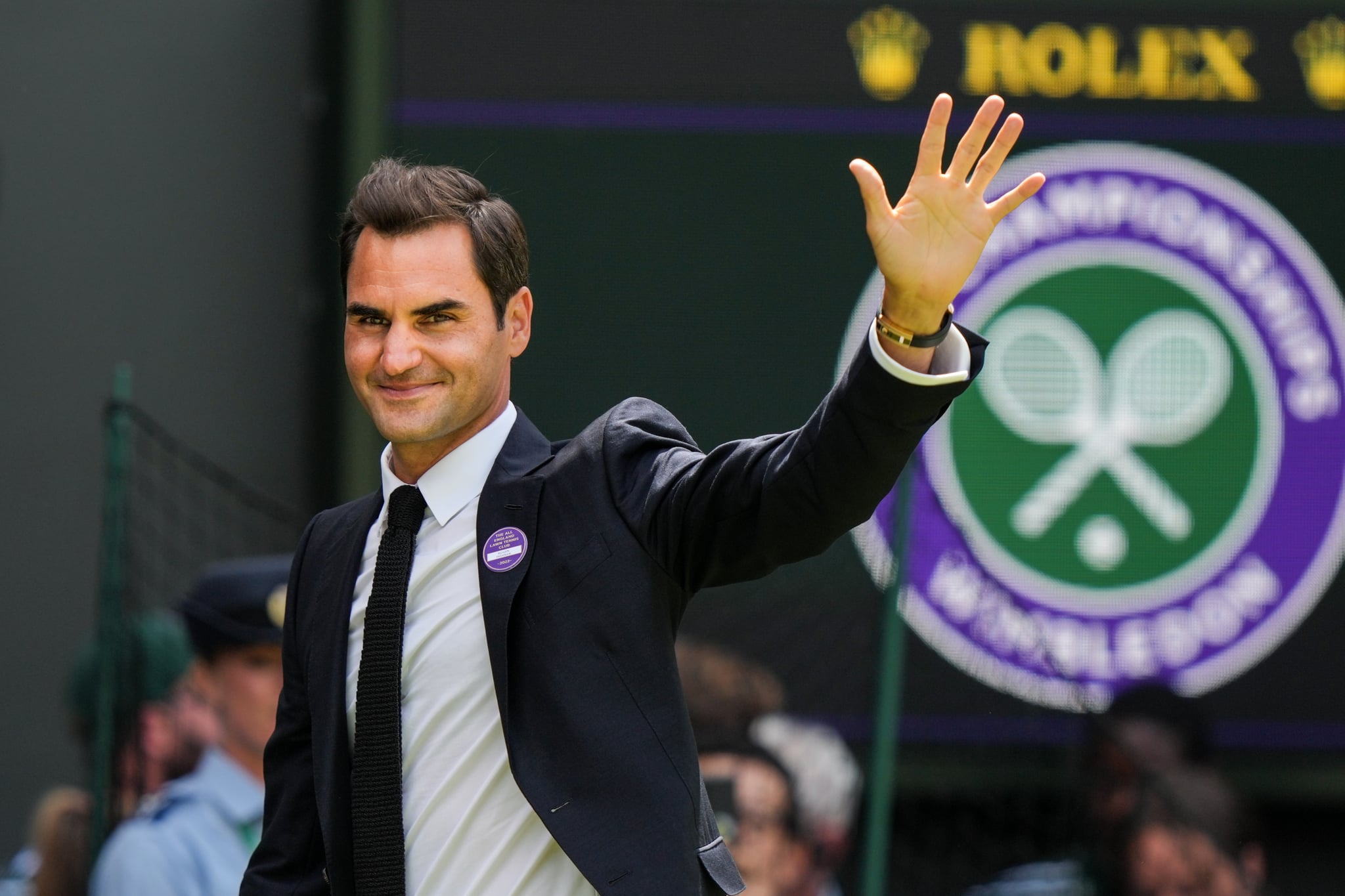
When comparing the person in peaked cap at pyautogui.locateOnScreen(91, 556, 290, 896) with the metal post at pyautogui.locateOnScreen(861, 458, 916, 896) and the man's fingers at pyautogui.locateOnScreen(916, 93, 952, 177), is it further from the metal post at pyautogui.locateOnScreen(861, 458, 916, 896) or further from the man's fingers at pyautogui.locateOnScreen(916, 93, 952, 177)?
the man's fingers at pyautogui.locateOnScreen(916, 93, 952, 177)

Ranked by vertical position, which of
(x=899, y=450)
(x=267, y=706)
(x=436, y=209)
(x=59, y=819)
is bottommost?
(x=59, y=819)

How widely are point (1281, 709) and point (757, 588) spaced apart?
1367 millimetres

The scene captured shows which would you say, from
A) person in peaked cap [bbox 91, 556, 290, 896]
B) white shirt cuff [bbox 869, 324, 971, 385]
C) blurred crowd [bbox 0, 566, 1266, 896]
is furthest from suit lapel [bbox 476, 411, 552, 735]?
person in peaked cap [bbox 91, 556, 290, 896]

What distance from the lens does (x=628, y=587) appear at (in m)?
1.81

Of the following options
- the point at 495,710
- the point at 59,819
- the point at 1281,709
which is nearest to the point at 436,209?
the point at 495,710

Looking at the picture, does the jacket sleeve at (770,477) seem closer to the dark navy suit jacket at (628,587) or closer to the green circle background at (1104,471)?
the dark navy suit jacket at (628,587)

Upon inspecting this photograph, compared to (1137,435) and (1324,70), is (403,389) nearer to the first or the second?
(1137,435)

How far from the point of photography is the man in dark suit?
5.54 feet

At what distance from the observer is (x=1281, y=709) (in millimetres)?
4492

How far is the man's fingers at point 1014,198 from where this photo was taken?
67.4 inches

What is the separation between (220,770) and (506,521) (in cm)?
202

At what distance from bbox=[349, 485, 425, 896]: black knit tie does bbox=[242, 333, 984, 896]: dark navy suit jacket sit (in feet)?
0.11

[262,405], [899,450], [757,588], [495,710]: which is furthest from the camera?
[262,405]

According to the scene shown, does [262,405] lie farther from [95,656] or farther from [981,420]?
[981,420]
